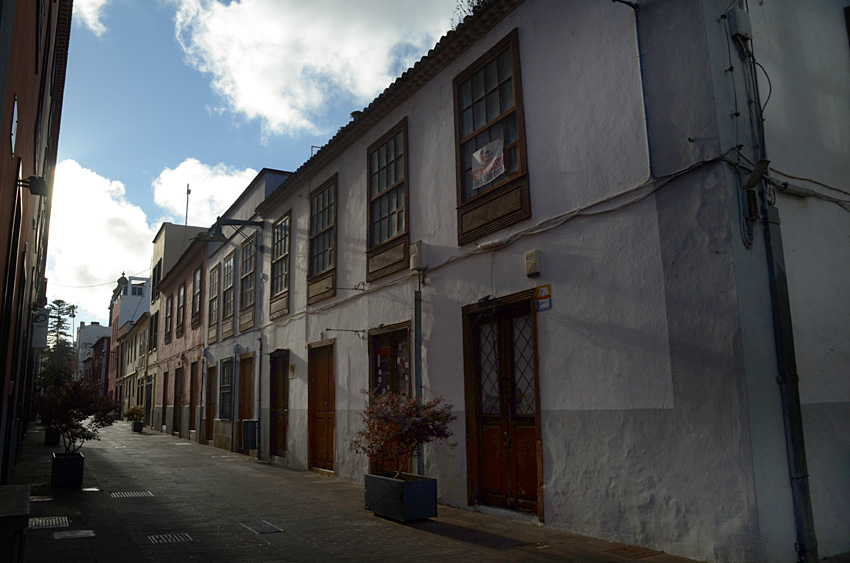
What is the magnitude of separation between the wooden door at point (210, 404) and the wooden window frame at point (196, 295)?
2795 mm

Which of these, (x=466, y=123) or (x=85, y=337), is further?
(x=85, y=337)

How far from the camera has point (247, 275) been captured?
61.8 feet

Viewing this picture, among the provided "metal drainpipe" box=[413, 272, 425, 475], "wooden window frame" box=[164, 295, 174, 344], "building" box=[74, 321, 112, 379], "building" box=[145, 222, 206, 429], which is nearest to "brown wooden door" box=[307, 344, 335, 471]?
"metal drainpipe" box=[413, 272, 425, 475]

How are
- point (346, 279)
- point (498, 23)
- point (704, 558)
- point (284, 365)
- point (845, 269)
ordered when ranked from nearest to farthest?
point (704, 558)
point (845, 269)
point (498, 23)
point (346, 279)
point (284, 365)

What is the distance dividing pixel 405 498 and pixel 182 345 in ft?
71.5

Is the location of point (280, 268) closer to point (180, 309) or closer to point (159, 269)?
point (180, 309)

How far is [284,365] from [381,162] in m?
6.32

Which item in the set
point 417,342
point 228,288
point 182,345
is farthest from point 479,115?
point 182,345

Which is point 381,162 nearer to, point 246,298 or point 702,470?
point 702,470

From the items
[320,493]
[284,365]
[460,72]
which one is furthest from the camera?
[284,365]

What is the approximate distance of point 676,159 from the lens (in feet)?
20.2

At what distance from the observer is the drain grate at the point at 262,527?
7332 millimetres

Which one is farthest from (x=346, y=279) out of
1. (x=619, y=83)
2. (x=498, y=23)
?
(x=619, y=83)

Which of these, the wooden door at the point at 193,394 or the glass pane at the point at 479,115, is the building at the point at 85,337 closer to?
the wooden door at the point at 193,394
